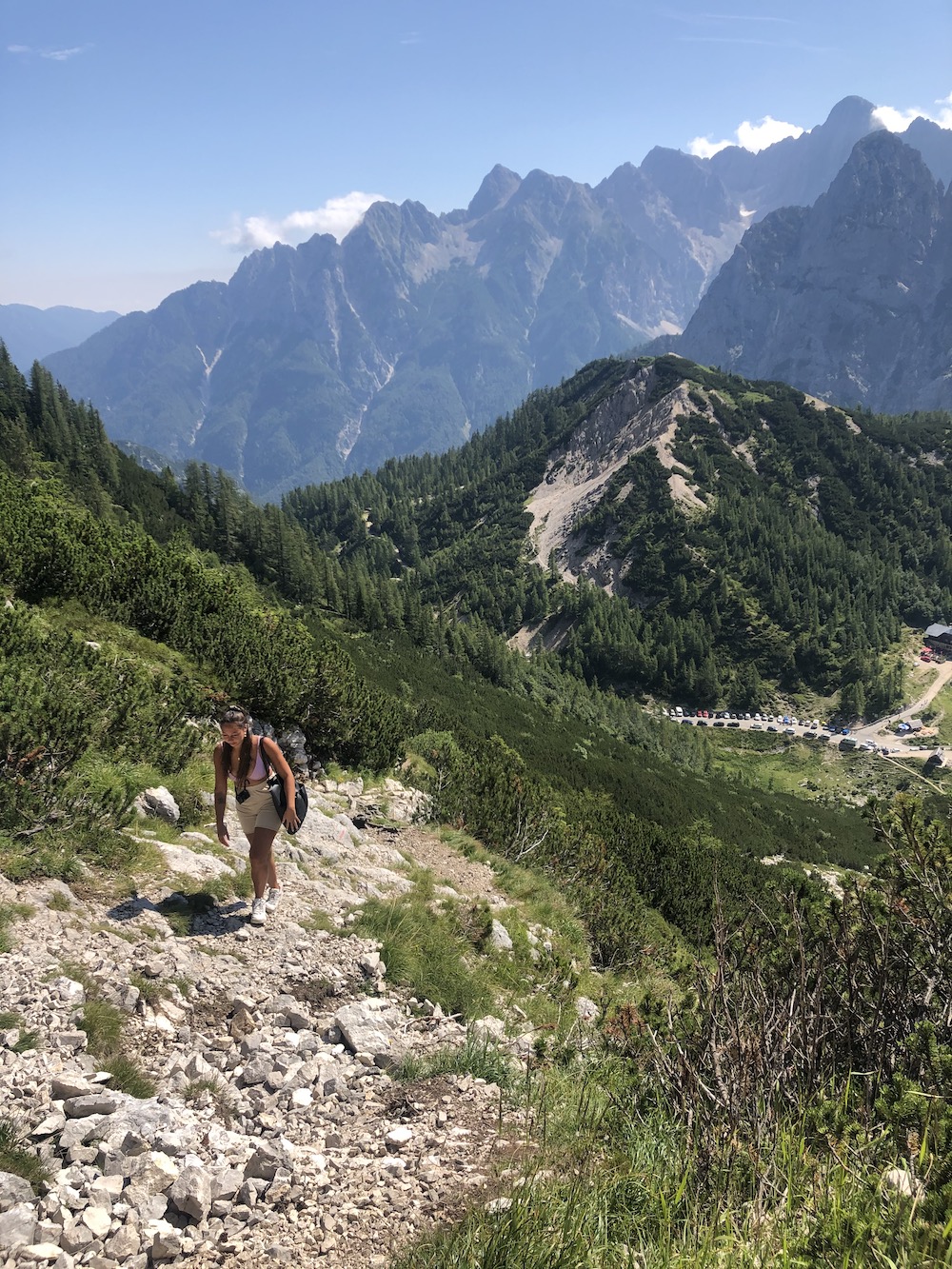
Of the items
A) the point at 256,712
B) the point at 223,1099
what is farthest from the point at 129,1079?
the point at 256,712

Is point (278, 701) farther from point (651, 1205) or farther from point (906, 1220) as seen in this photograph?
point (906, 1220)

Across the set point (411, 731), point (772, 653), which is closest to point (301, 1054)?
point (411, 731)

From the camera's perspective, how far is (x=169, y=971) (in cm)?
600

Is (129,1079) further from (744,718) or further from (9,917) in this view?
(744,718)

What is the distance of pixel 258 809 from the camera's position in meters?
7.58

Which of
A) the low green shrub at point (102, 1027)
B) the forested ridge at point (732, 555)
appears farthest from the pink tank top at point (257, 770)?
the forested ridge at point (732, 555)

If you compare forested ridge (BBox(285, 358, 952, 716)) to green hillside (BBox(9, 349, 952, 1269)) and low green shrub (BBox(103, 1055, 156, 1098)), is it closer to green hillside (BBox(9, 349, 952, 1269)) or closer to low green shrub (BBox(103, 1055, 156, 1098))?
green hillside (BBox(9, 349, 952, 1269))

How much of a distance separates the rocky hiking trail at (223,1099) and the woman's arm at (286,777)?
1160 mm

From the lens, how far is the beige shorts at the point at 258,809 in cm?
757

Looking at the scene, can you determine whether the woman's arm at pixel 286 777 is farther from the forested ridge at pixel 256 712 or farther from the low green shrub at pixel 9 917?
the low green shrub at pixel 9 917

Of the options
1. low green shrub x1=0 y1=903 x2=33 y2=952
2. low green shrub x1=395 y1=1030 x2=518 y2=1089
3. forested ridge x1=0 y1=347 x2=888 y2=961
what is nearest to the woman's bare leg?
forested ridge x1=0 y1=347 x2=888 y2=961

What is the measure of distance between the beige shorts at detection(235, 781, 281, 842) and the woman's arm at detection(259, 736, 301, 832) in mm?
167

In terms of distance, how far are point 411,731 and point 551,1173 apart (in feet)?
53.2

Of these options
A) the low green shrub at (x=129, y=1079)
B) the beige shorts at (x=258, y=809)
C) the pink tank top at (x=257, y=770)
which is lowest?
the low green shrub at (x=129, y=1079)
